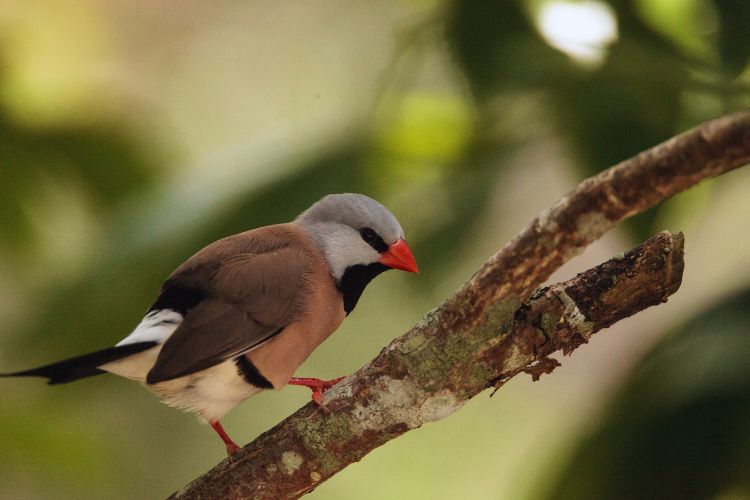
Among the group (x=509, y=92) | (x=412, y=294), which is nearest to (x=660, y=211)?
(x=509, y=92)

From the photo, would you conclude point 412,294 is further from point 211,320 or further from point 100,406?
point 100,406

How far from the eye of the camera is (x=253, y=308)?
260 centimetres

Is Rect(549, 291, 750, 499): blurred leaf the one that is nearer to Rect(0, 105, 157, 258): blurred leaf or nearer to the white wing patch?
the white wing patch

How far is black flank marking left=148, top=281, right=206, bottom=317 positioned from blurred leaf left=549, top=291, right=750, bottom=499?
1251 millimetres

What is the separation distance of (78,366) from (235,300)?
56 cm

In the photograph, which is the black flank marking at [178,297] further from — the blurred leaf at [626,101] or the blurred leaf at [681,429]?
the blurred leaf at [626,101]

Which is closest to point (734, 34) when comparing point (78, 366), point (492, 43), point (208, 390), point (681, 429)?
point (492, 43)

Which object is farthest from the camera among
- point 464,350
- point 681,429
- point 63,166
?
point 63,166

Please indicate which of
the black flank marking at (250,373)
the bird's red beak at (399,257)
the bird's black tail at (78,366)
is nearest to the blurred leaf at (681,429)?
the bird's red beak at (399,257)

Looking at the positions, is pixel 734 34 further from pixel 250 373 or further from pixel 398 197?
pixel 250 373

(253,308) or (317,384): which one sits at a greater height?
(253,308)

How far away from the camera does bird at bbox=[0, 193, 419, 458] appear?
241 cm

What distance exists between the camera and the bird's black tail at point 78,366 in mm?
2049

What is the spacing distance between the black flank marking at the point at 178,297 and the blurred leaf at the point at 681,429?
4.11 ft
